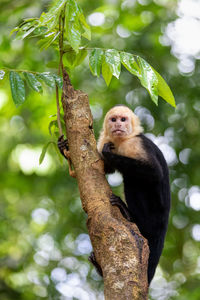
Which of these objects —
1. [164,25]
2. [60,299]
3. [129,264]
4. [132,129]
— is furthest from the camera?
[164,25]

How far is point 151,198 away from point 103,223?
5.82 ft

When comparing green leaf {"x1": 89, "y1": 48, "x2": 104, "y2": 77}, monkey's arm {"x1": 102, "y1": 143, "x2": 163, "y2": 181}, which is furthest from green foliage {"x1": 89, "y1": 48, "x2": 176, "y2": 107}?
monkey's arm {"x1": 102, "y1": 143, "x2": 163, "y2": 181}

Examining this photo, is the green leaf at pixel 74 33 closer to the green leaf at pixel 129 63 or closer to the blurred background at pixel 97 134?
the green leaf at pixel 129 63

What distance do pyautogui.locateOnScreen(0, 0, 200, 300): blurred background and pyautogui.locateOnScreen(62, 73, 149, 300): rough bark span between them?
377 centimetres

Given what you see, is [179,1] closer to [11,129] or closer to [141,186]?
[11,129]

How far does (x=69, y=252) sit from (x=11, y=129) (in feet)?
9.51

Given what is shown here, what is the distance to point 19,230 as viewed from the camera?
8648mm

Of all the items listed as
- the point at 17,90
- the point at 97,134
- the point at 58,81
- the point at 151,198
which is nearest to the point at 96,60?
the point at 58,81

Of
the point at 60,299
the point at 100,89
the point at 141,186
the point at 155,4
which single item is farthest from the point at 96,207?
the point at 155,4

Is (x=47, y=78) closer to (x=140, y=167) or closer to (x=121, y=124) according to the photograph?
Result: (x=140, y=167)

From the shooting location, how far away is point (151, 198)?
4.30 m

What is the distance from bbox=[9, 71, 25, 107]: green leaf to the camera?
284 centimetres

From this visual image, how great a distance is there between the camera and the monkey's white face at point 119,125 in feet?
14.8

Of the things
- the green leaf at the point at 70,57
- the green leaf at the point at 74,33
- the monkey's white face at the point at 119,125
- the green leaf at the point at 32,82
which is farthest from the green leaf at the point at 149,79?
the monkey's white face at the point at 119,125
